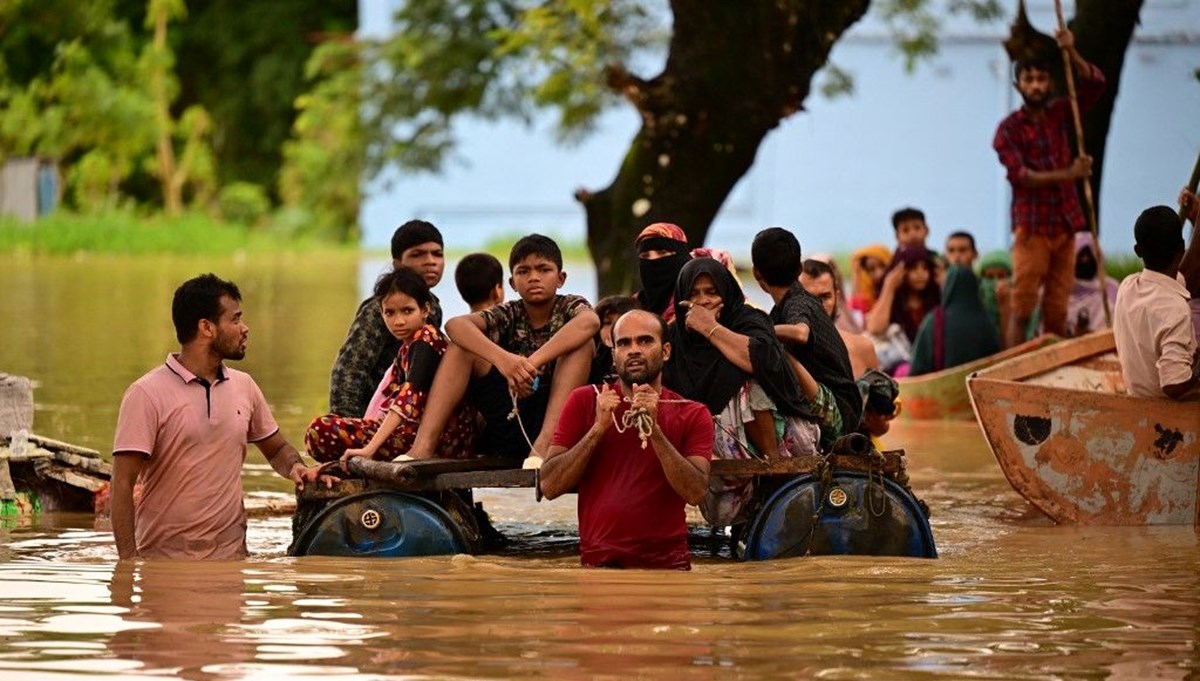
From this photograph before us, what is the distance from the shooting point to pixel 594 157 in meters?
42.6

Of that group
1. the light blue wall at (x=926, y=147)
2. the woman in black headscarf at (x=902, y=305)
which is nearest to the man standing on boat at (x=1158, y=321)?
the woman in black headscarf at (x=902, y=305)

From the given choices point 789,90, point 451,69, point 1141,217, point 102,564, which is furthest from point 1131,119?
point 102,564

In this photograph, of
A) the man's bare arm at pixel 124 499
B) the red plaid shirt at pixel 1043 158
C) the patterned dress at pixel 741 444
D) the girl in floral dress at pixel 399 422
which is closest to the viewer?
the man's bare arm at pixel 124 499

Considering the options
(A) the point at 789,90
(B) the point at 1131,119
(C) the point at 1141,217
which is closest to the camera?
(C) the point at 1141,217

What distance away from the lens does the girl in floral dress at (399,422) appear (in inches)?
378

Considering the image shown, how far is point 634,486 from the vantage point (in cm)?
873

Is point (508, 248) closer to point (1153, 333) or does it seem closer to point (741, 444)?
point (1153, 333)

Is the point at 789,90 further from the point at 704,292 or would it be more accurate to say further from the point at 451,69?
the point at 451,69

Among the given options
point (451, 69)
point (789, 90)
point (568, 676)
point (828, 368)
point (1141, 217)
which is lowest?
point (568, 676)

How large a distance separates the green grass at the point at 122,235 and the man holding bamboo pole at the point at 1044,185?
96.6 feet

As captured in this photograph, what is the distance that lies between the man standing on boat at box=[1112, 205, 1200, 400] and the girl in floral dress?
3161 millimetres

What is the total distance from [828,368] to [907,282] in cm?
695

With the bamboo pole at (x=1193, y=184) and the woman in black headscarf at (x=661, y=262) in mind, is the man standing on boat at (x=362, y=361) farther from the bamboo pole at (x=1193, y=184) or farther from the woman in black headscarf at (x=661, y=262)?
the bamboo pole at (x=1193, y=184)

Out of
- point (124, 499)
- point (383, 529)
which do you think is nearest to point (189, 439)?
point (124, 499)
